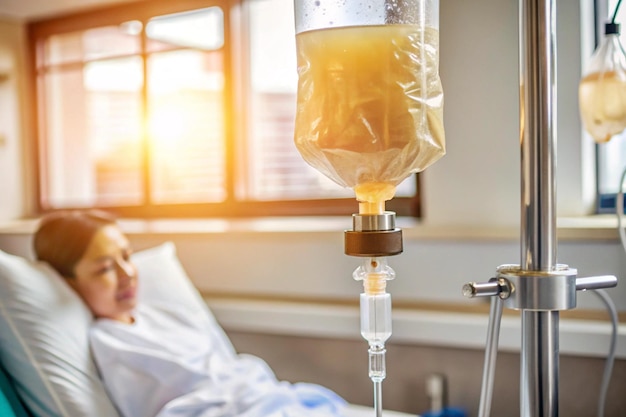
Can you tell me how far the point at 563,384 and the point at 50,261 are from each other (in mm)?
1402

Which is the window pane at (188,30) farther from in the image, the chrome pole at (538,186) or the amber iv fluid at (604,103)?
the chrome pole at (538,186)

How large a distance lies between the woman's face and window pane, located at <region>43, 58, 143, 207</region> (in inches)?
63.4

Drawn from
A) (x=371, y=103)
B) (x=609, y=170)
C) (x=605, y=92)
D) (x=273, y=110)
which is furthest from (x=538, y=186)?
(x=273, y=110)

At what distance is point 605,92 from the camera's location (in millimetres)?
1482

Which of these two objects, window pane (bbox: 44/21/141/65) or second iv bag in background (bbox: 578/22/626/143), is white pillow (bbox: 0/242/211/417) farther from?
window pane (bbox: 44/21/141/65)

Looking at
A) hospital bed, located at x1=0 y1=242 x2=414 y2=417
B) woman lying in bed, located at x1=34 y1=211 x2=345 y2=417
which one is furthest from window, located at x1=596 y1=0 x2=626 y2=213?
hospital bed, located at x1=0 y1=242 x2=414 y2=417

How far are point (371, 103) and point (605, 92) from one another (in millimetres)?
865

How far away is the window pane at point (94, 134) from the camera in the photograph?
3.46 m

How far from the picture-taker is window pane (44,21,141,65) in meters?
3.36

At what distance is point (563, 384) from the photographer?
193 centimetres

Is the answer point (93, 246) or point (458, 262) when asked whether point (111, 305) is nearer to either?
point (93, 246)

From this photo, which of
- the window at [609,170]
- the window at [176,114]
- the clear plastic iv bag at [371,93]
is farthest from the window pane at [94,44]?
the clear plastic iv bag at [371,93]

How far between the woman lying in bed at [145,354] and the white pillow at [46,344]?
0.16 ft

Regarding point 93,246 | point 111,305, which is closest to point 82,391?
point 111,305
